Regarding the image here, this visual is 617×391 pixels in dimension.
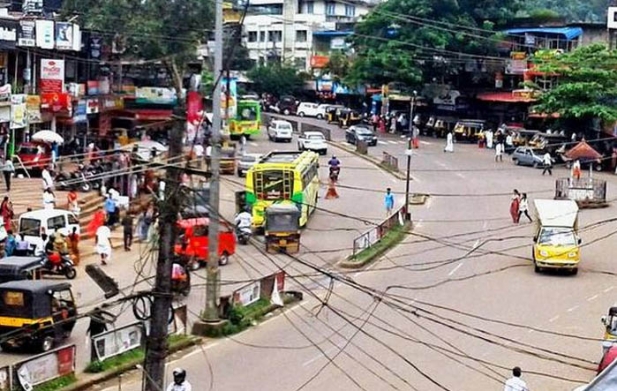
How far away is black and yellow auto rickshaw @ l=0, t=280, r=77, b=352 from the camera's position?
64.6 ft

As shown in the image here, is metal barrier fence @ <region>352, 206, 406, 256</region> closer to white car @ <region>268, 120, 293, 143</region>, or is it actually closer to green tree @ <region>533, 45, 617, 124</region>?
green tree @ <region>533, 45, 617, 124</region>

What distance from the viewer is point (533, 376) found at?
20250mm

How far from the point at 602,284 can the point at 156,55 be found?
29.9 metres

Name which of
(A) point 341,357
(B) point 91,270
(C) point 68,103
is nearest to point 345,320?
(A) point 341,357

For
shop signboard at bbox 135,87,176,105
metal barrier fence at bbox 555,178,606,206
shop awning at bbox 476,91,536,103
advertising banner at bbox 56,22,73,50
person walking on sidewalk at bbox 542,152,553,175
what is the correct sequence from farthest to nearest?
1. shop awning at bbox 476,91,536,103
2. shop signboard at bbox 135,87,176,105
3. person walking on sidewalk at bbox 542,152,553,175
4. advertising banner at bbox 56,22,73,50
5. metal barrier fence at bbox 555,178,606,206

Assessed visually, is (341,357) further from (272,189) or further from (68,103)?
(68,103)

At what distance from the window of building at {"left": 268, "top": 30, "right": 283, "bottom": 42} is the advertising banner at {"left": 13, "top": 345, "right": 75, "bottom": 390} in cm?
7868

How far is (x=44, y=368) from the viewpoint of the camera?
17.4 meters

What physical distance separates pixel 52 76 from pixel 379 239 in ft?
49.1

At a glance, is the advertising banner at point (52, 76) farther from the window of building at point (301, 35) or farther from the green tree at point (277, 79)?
the window of building at point (301, 35)

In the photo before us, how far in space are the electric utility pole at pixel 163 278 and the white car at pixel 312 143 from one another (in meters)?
42.5

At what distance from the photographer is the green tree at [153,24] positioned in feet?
165

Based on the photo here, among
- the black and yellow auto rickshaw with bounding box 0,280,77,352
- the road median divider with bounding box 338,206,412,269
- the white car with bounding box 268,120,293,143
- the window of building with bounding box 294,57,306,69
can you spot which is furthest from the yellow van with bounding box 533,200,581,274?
the window of building with bounding box 294,57,306,69

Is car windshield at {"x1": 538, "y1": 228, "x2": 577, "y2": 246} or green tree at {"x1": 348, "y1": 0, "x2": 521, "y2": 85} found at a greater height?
green tree at {"x1": 348, "y1": 0, "x2": 521, "y2": 85}
